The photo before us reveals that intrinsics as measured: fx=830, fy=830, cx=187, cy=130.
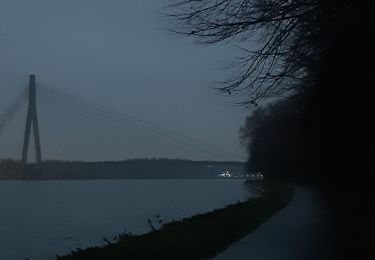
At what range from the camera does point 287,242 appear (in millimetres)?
17094

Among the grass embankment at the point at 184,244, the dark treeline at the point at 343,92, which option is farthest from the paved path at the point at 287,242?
the dark treeline at the point at 343,92

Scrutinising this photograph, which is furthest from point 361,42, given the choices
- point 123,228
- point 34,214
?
point 34,214

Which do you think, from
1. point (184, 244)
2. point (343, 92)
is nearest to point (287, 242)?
point (184, 244)

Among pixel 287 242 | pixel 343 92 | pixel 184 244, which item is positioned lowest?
pixel 184 244

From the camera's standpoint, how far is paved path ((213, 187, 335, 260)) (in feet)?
47.2

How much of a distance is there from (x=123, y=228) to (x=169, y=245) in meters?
14.5

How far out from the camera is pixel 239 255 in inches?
585

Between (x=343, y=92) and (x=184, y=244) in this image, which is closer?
(x=343, y=92)

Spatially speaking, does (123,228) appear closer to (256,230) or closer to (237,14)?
(256,230)

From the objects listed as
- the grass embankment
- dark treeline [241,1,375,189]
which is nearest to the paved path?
the grass embankment

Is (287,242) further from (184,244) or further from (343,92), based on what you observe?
(343,92)

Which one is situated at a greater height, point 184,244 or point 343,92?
point 343,92

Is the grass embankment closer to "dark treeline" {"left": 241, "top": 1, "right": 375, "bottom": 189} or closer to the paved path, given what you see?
the paved path

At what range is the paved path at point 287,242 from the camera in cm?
1440
